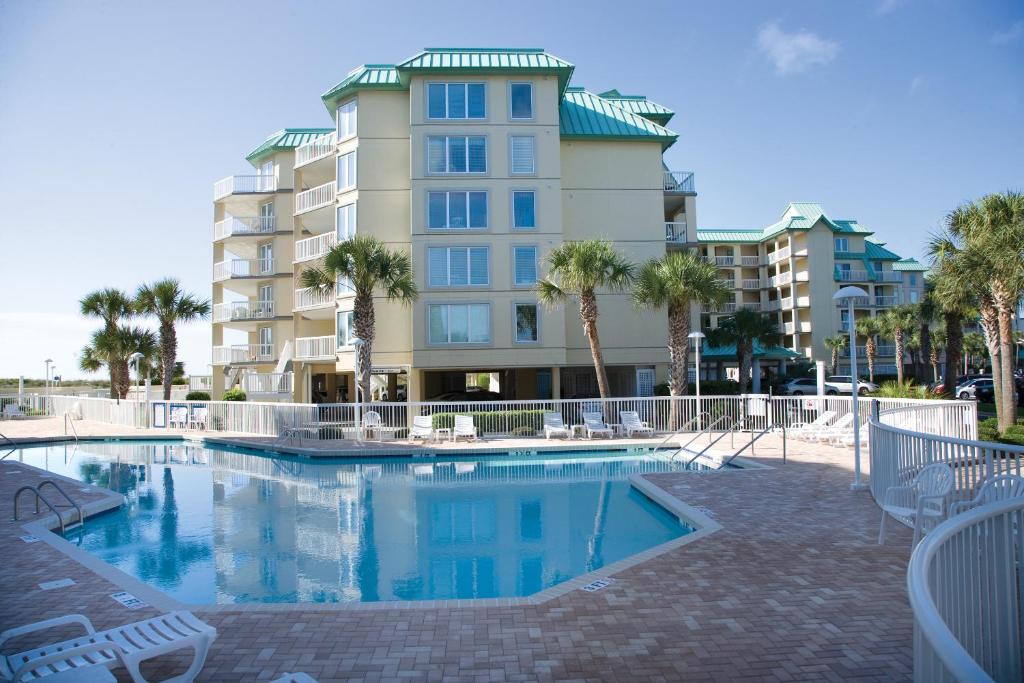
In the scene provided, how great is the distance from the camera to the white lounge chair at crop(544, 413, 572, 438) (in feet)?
67.5

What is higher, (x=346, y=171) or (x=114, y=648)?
(x=346, y=171)

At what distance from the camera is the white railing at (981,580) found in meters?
3.35

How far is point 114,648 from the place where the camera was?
4.12 m

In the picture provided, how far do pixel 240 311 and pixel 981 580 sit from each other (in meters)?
34.8

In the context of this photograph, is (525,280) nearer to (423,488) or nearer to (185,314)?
(423,488)

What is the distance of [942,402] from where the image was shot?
49.2 ft

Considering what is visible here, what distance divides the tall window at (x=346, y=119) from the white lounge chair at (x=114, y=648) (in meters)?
26.0

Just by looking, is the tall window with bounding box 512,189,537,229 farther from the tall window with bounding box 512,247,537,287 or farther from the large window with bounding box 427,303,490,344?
the large window with bounding box 427,303,490,344

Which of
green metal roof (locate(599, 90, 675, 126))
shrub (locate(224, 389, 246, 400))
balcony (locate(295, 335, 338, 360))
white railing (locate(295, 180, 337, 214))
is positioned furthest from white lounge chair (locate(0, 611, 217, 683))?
green metal roof (locate(599, 90, 675, 126))

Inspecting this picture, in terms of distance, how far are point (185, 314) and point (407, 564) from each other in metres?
26.3

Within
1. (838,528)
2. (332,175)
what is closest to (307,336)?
(332,175)

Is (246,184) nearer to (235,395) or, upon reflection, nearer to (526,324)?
(235,395)

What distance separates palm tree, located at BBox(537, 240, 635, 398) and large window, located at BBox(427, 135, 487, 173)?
6.14 metres

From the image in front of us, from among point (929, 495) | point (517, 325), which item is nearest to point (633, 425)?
point (517, 325)
